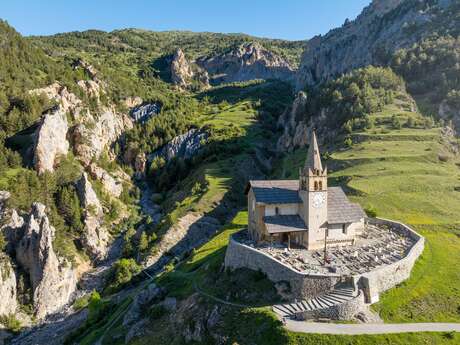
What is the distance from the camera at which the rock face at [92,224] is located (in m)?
95.5

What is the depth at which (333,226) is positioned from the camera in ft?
169

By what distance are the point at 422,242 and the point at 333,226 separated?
12.5 m

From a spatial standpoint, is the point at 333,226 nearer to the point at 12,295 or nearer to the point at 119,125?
the point at 12,295

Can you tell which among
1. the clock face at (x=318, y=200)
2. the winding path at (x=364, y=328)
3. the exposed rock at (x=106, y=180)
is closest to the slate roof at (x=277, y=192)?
the clock face at (x=318, y=200)

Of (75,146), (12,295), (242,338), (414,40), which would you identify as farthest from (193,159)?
(414,40)

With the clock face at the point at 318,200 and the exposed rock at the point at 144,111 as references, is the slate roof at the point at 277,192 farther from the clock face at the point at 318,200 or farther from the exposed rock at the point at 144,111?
the exposed rock at the point at 144,111

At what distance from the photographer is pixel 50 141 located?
110 metres

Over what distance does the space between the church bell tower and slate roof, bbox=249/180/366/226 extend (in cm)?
136

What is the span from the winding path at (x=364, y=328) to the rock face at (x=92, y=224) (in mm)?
71267

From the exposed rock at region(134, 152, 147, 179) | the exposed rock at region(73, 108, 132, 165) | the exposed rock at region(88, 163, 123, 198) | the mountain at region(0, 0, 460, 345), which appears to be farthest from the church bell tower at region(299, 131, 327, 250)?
the exposed rock at region(134, 152, 147, 179)

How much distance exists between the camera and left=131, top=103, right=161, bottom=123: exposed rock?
585 ft

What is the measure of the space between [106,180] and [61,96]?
41.5 metres

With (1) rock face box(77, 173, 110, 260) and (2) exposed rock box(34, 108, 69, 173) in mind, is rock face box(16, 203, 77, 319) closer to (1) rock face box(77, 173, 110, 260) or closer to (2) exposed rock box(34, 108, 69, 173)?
(1) rock face box(77, 173, 110, 260)

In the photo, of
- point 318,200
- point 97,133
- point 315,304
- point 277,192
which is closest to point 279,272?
point 315,304
